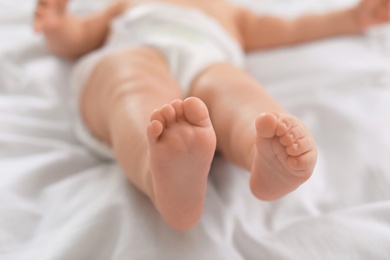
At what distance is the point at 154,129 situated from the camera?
1.67 feet

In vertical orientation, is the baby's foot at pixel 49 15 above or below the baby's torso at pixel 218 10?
above

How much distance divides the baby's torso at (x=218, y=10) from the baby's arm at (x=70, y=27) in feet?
0.23

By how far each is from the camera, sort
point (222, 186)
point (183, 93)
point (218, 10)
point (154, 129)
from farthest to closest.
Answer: point (218, 10) → point (183, 93) → point (222, 186) → point (154, 129)

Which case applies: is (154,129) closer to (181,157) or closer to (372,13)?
(181,157)

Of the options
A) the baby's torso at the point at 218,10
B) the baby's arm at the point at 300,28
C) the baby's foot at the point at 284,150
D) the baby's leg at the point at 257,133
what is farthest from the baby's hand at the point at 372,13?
the baby's foot at the point at 284,150

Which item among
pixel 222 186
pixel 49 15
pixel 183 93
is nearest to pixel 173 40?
pixel 183 93

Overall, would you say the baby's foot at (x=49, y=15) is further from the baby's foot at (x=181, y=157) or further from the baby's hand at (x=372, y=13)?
the baby's hand at (x=372, y=13)

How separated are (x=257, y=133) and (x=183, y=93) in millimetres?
340

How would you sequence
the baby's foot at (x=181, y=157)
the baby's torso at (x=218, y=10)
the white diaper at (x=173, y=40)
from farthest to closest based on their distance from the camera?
1. the baby's torso at (x=218, y=10)
2. the white diaper at (x=173, y=40)
3. the baby's foot at (x=181, y=157)

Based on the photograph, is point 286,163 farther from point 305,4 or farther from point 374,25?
point 305,4

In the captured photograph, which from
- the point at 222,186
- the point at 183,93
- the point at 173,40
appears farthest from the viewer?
the point at 173,40

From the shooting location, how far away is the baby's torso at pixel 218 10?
1067mm

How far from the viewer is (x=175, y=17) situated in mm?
1008

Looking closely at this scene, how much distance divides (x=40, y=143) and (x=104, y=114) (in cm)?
14
